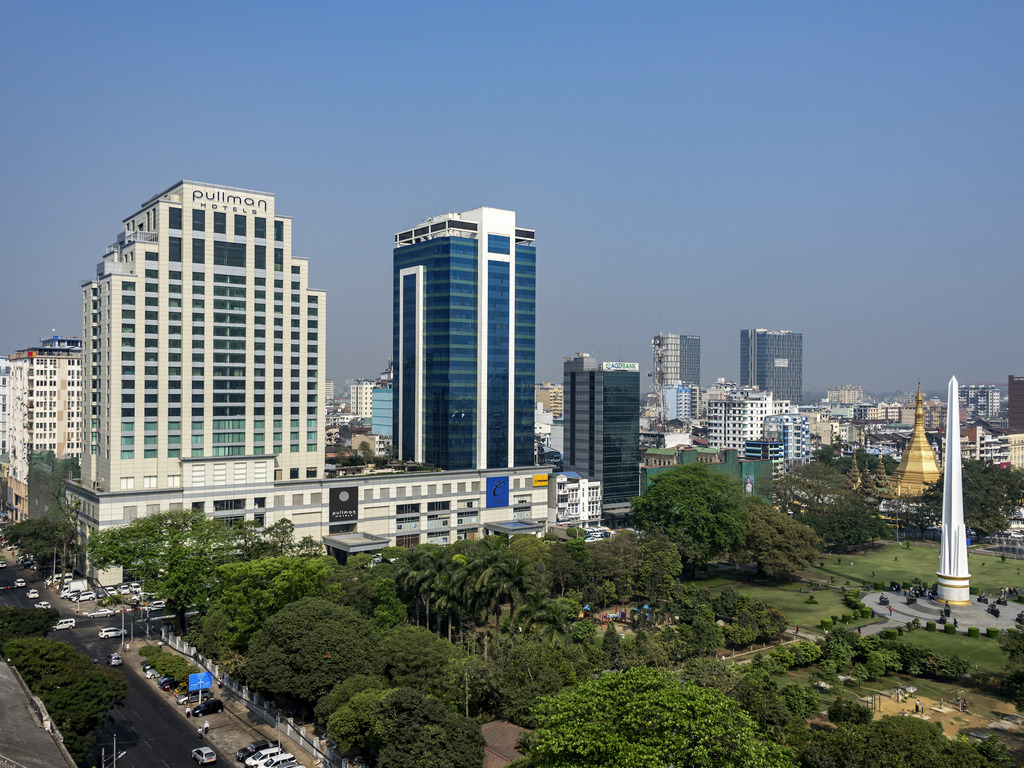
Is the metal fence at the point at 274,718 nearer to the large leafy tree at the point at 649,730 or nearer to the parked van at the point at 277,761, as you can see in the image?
the parked van at the point at 277,761

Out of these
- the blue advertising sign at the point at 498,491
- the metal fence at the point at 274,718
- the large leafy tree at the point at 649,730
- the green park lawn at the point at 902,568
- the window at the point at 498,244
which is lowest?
the green park lawn at the point at 902,568

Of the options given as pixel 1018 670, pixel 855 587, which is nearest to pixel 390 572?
pixel 1018 670

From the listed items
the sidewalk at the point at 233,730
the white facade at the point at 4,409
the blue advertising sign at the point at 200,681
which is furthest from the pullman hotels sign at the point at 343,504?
the white facade at the point at 4,409

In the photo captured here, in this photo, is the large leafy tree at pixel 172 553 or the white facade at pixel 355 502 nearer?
the large leafy tree at pixel 172 553

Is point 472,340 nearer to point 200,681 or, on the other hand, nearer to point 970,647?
point 200,681

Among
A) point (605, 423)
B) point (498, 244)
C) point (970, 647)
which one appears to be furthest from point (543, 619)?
point (605, 423)
